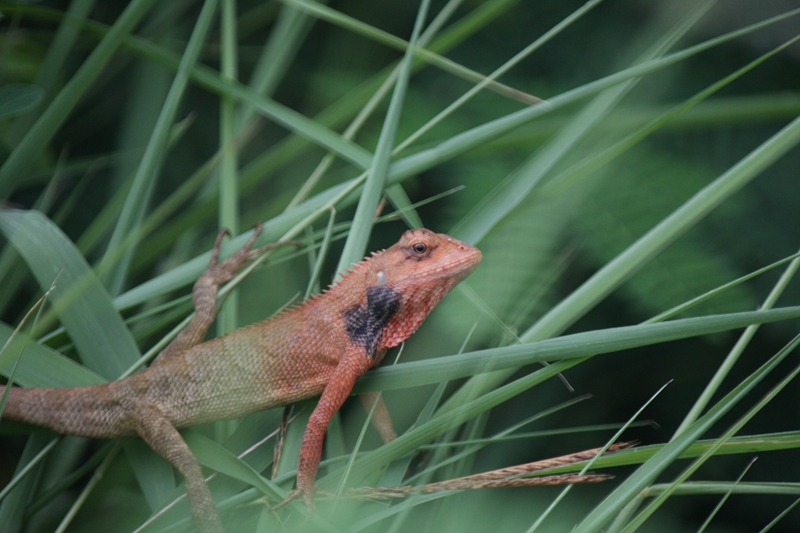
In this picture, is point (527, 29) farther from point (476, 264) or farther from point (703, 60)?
point (476, 264)

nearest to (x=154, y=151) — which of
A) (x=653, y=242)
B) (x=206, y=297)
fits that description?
(x=206, y=297)

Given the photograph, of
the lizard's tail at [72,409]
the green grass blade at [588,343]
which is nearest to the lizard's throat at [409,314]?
the green grass blade at [588,343]

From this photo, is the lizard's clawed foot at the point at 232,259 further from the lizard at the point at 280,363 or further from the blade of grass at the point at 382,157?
the blade of grass at the point at 382,157

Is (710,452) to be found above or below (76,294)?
below

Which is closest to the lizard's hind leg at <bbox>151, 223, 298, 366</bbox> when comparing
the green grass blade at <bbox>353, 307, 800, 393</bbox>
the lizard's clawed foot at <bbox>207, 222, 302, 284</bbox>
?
the lizard's clawed foot at <bbox>207, 222, 302, 284</bbox>

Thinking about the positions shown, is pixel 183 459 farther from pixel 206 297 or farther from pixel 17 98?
pixel 17 98

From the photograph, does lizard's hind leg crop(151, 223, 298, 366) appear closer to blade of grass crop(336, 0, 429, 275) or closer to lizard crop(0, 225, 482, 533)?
lizard crop(0, 225, 482, 533)
